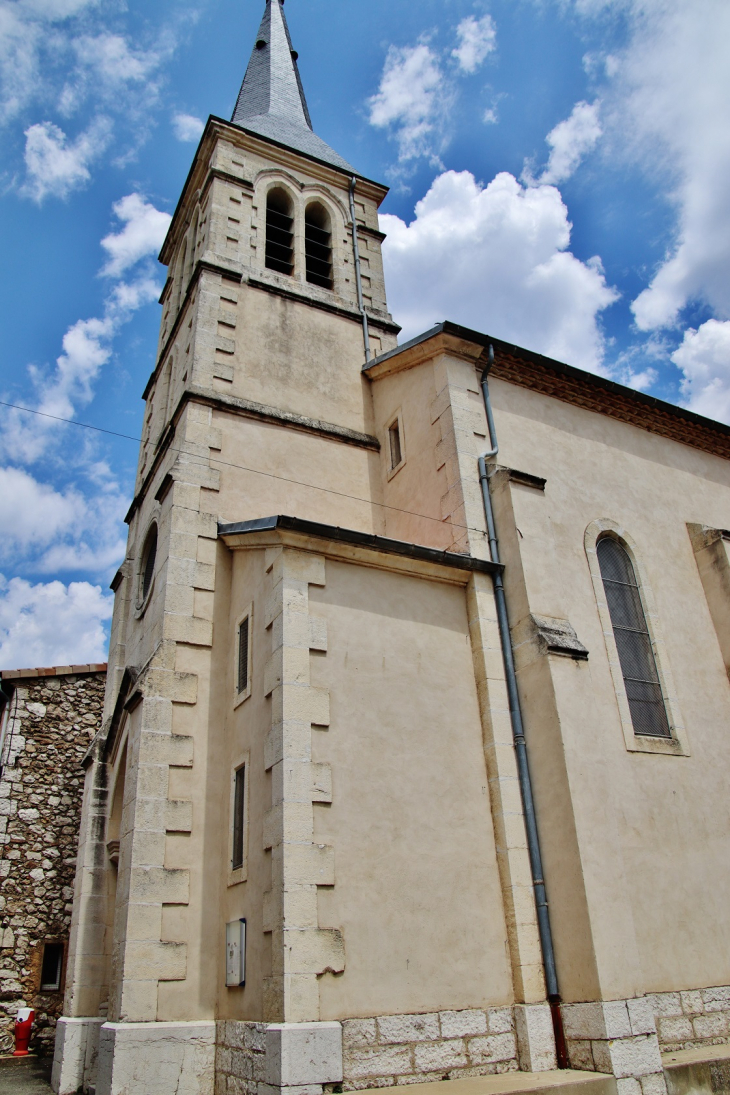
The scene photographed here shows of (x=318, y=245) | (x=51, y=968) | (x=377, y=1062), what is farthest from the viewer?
(x=318, y=245)

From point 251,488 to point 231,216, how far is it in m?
6.42

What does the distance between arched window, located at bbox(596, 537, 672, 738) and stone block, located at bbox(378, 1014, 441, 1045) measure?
13.8 feet

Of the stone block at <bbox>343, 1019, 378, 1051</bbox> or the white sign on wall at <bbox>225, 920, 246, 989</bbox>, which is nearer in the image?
the stone block at <bbox>343, 1019, 378, 1051</bbox>

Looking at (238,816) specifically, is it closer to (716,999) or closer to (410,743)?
(410,743)

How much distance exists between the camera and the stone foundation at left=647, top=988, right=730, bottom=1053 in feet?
26.4

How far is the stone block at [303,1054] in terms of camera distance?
654cm

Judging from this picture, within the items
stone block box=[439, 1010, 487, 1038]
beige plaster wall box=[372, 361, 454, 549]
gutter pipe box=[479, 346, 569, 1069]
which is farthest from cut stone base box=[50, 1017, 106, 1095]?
beige plaster wall box=[372, 361, 454, 549]

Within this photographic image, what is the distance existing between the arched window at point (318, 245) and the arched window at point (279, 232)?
1.25ft

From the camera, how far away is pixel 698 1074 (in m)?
7.49

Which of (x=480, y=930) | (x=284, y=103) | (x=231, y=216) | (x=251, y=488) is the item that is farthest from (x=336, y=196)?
(x=480, y=930)

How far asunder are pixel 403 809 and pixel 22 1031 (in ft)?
26.7

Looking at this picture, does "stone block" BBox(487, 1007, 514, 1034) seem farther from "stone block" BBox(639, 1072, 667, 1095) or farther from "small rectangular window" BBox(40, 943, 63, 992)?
"small rectangular window" BBox(40, 943, 63, 992)

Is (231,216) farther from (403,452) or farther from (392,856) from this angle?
(392,856)

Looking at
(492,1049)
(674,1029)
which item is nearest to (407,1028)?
(492,1049)
